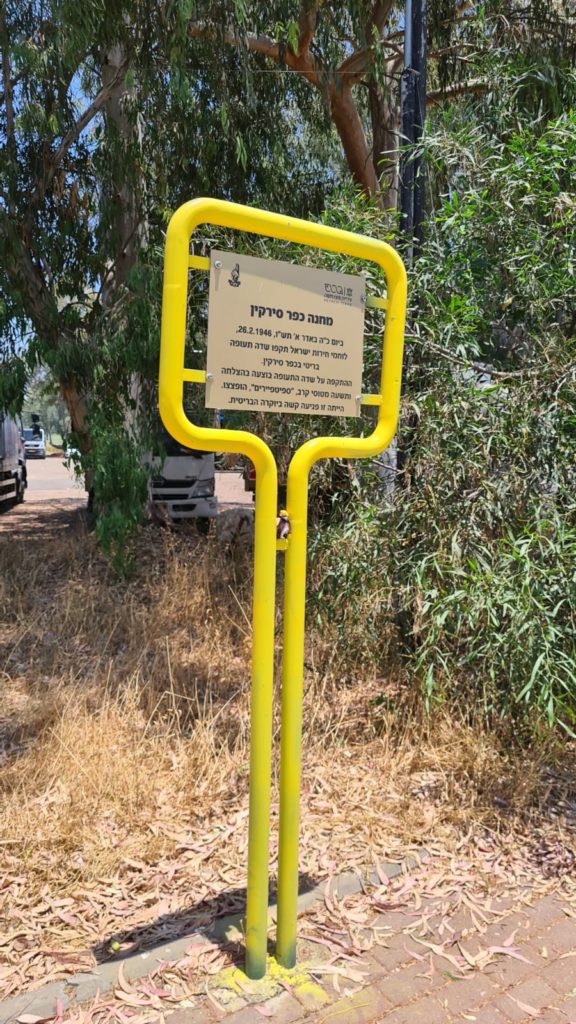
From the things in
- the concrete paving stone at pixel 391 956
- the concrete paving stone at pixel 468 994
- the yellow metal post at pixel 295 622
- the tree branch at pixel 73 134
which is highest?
the tree branch at pixel 73 134

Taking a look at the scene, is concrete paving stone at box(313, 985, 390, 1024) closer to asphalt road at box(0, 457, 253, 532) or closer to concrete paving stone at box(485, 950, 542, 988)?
concrete paving stone at box(485, 950, 542, 988)

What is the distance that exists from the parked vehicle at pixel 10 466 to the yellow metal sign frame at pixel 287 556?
12191mm

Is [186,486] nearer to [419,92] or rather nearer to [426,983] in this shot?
[419,92]

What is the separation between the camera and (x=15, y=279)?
7.22 metres

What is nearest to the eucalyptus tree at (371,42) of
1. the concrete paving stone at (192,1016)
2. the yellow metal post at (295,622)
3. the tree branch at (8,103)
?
the tree branch at (8,103)

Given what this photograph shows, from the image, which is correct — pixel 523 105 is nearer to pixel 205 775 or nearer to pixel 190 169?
pixel 190 169

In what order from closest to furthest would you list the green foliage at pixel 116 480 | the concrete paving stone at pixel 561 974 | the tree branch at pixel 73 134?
the concrete paving stone at pixel 561 974
the green foliage at pixel 116 480
the tree branch at pixel 73 134

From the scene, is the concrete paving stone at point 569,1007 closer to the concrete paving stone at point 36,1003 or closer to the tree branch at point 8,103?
the concrete paving stone at point 36,1003

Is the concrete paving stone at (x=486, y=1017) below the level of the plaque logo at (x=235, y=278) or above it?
below

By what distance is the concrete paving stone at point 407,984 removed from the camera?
2.57 metres

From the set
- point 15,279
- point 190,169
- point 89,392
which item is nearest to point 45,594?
point 89,392

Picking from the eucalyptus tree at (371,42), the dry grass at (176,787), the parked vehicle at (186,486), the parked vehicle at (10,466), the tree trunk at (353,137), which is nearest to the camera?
the dry grass at (176,787)

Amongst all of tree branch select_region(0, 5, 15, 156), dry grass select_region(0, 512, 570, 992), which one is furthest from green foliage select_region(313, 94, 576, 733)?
A: tree branch select_region(0, 5, 15, 156)

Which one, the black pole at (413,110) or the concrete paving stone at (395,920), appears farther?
the black pole at (413,110)
